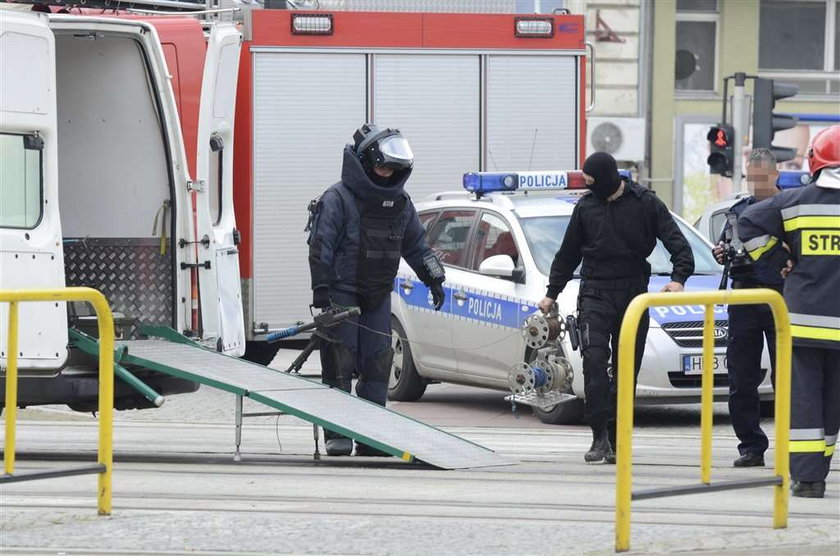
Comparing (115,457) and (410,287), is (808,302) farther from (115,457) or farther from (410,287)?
(410,287)

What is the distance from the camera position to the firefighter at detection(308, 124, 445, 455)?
31.2 feet

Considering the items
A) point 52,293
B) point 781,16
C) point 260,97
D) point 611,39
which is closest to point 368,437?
point 52,293

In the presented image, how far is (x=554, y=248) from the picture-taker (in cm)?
1253

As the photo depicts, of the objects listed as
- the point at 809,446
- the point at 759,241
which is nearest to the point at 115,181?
the point at 759,241

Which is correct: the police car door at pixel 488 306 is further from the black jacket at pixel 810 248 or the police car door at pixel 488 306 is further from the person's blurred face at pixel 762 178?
the black jacket at pixel 810 248

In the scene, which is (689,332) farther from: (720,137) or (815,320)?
(720,137)

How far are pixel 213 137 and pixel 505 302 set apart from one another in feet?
9.36

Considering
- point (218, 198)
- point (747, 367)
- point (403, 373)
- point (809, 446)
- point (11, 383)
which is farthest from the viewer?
point (403, 373)

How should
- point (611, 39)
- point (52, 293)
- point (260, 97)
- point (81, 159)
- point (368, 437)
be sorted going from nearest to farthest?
point (52, 293) < point (368, 437) < point (81, 159) < point (260, 97) < point (611, 39)

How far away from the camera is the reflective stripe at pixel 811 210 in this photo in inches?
309

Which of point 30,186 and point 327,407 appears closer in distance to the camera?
point 327,407

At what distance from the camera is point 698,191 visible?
27.4 m

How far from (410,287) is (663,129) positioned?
1451 centimetres

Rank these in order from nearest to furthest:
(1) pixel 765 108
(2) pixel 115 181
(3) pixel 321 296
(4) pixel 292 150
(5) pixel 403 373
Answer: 1. (3) pixel 321 296
2. (2) pixel 115 181
3. (5) pixel 403 373
4. (4) pixel 292 150
5. (1) pixel 765 108
